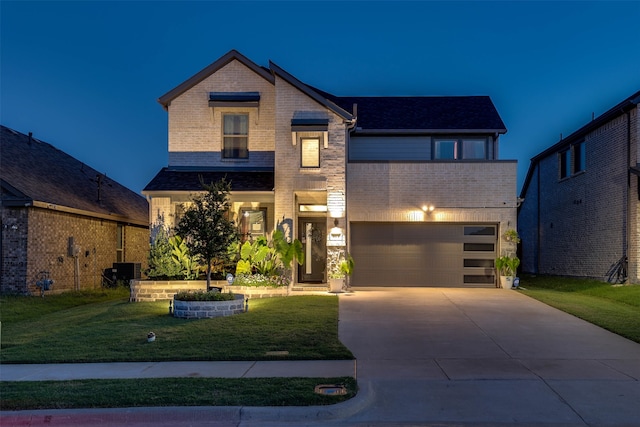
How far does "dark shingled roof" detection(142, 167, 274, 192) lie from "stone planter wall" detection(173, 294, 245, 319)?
5.17m

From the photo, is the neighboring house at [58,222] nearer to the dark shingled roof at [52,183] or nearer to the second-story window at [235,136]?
the dark shingled roof at [52,183]

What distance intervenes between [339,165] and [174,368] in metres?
10.5

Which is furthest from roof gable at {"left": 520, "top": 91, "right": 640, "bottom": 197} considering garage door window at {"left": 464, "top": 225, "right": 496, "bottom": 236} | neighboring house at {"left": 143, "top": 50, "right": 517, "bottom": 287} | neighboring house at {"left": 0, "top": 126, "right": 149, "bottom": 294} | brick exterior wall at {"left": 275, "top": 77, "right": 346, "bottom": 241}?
neighboring house at {"left": 0, "top": 126, "right": 149, "bottom": 294}

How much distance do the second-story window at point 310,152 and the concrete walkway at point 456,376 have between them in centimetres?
627

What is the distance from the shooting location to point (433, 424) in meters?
5.81

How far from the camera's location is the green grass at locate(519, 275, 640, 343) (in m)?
11.3

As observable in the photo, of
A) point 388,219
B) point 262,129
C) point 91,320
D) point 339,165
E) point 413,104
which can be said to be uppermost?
point 413,104

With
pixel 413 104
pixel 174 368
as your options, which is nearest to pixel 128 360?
pixel 174 368

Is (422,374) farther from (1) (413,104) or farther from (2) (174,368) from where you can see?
(1) (413,104)

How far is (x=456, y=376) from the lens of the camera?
759cm

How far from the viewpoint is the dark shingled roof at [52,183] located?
17125mm

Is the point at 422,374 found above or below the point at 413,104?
below

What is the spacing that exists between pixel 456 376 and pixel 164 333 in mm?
5885

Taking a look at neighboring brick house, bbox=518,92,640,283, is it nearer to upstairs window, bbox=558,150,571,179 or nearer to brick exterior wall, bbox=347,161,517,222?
upstairs window, bbox=558,150,571,179
